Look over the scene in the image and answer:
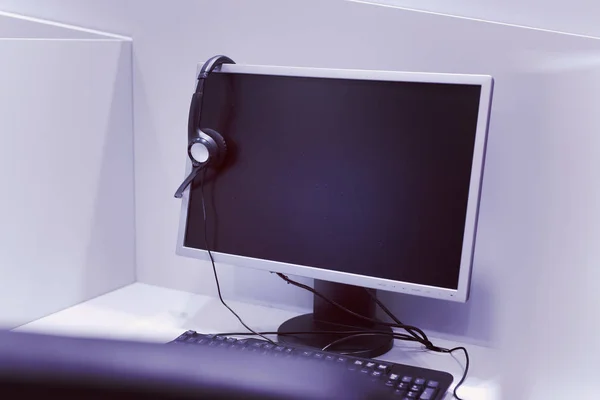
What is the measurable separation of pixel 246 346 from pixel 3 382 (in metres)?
0.75

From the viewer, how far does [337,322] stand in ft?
3.93

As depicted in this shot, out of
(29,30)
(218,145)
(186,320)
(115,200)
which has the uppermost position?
(29,30)

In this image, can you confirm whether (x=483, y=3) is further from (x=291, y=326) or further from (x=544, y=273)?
(x=291, y=326)

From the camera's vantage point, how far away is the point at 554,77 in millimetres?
1089

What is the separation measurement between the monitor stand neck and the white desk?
33mm

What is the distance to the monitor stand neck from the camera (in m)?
1.14

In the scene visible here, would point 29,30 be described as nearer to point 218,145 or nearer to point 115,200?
point 115,200

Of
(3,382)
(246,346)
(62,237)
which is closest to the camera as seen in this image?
(3,382)

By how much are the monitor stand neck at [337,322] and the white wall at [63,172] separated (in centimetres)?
41

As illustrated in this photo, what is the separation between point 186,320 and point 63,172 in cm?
34

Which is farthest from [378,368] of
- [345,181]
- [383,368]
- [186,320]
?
[186,320]

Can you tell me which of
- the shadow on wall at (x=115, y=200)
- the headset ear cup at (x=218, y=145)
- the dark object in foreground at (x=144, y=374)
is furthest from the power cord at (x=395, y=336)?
the dark object in foreground at (x=144, y=374)

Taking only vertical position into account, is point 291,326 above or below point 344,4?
below

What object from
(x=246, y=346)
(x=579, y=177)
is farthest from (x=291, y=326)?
(x=579, y=177)
